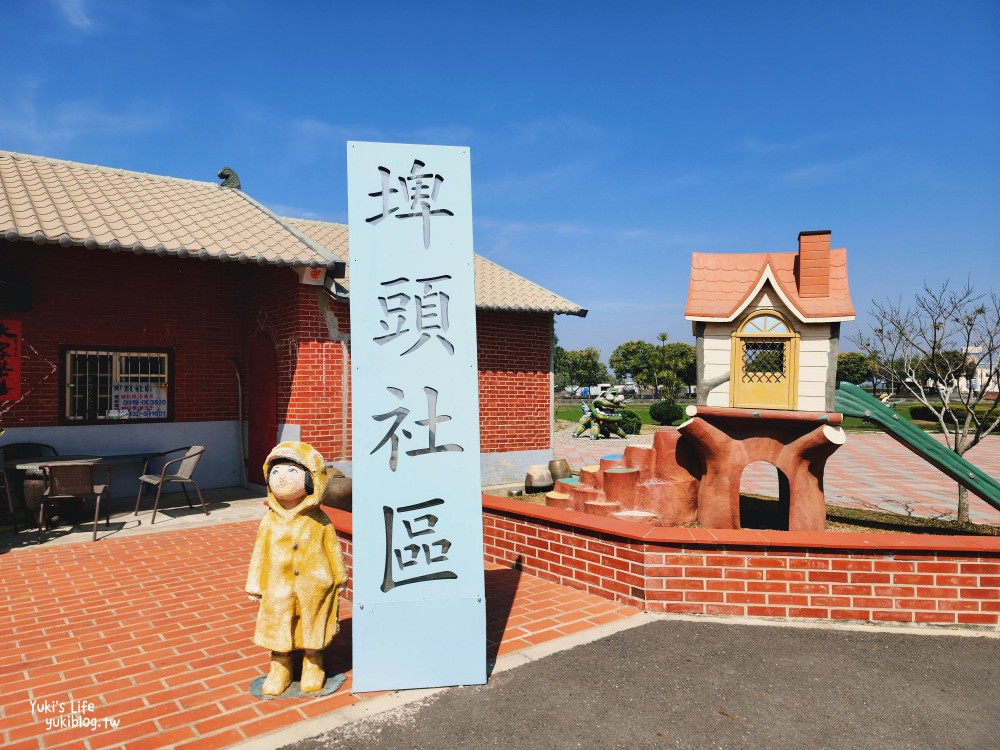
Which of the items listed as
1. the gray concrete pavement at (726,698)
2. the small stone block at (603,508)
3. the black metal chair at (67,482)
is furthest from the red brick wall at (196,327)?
the gray concrete pavement at (726,698)

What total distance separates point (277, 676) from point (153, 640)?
1.41 metres

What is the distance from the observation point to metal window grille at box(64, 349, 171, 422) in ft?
30.2

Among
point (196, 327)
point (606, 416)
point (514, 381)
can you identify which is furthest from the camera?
point (606, 416)

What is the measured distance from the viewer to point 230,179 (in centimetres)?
1220

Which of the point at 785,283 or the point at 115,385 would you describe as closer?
the point at 785,283

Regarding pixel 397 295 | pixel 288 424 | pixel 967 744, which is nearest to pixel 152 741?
pixel 397 295

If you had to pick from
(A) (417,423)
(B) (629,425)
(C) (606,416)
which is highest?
(A) (417,423)

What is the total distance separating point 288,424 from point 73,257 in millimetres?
3867

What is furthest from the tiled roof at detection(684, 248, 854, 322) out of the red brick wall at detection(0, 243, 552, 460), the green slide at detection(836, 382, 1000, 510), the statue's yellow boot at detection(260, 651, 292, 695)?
the red brick wall at detection(0, 243, 552, 460)

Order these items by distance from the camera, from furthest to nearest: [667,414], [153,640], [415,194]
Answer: [667,414] → [153,640] → [415,194]

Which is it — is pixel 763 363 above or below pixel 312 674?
above

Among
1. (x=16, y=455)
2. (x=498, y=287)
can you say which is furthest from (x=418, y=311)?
(x=498, y=287)

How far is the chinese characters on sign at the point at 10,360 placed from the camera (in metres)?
8.52

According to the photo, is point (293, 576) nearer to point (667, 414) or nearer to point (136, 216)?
point (136, 216)
